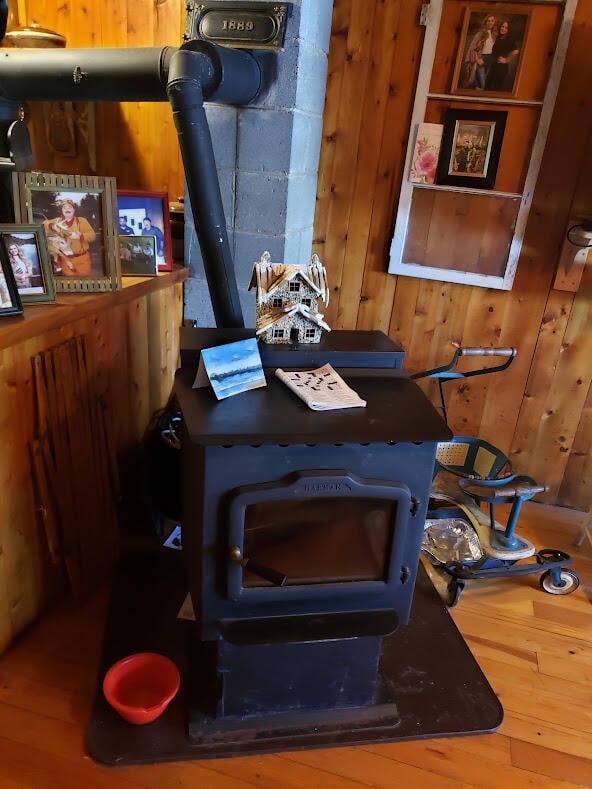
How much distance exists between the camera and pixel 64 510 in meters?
1.75

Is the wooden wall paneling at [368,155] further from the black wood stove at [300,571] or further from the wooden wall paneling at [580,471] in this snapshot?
the wooden wall paneling at [580,471]

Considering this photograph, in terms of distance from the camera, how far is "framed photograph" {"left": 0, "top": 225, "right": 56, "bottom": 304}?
1.58 m

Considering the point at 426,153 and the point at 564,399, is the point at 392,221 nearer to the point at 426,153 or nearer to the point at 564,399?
the point at 426,153

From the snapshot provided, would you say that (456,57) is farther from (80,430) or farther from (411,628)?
(411,628)

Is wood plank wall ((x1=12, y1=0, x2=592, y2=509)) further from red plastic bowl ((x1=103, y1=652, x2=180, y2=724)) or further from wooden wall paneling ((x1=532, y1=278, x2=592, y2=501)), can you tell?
red plastic bowl ((x1=103, y1=652, x2=180, y2=724))

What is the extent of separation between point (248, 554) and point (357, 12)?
1.86m

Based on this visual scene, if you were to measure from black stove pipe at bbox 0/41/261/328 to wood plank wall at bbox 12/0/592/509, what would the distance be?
1.69ft

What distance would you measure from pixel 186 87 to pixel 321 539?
117cm

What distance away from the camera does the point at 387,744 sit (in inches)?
59.0

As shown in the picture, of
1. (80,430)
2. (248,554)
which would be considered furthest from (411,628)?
(80,430)

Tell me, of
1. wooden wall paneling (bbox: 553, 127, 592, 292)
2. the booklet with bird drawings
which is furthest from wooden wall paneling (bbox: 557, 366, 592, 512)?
the booklet with bird drawings

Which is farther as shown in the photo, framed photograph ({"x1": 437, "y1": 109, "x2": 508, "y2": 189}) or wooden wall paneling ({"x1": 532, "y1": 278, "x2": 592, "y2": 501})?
wooden wall paneling ({"x1": 532, "y1": 278, "x2": 592, "y2": 501})

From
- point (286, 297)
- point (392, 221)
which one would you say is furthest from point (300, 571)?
point (392, 221)

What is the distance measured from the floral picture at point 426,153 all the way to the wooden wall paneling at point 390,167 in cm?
5
